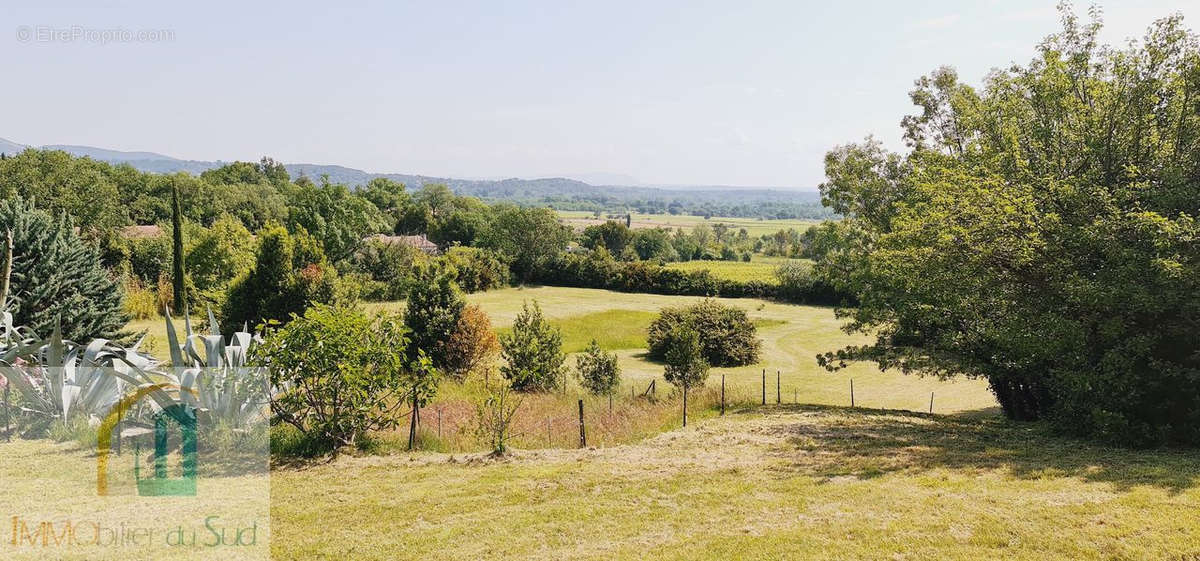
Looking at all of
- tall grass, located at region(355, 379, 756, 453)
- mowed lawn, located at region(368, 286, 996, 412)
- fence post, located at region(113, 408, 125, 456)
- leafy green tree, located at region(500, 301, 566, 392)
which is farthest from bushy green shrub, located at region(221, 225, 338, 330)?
fence post, located at region(113, 408, 125, 456)

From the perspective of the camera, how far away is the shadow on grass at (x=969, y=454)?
888cm

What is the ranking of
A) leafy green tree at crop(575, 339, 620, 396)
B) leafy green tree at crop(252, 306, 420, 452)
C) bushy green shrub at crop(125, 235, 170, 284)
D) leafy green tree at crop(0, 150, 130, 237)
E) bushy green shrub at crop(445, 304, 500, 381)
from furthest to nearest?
leafy green tree at crop(0, 150, 130, 237) < bushy green shrub at crop(125, 235, 170, 284) < bushy green shrub at crop(445, 304, 500, 381) < leafy green tree at crop(575, 339, 620, 396) < leafy green tree at crop(252, 306, 420, 452)

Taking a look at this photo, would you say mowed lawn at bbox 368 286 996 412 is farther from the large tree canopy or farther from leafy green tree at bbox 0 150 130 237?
leafy green tree at bbox 0 150 130 237

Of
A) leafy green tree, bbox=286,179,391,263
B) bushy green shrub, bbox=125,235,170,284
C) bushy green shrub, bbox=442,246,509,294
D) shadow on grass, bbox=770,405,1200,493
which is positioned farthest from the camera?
bushy green shrub, bbox=442,246,509,294

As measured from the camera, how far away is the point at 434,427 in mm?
11844

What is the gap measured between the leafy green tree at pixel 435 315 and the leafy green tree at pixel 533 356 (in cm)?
225

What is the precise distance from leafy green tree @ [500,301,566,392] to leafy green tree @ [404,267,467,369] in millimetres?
2248

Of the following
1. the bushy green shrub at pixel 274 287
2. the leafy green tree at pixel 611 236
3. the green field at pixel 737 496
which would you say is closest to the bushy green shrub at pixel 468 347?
the bushy green shrub at pixel 274 287

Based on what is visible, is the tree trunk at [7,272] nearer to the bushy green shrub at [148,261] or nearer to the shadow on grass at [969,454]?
the shadow on grass at [969,454]

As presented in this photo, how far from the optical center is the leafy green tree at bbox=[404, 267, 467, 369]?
21.9 metres

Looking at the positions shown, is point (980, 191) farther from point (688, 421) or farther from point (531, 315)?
point (531, 315)

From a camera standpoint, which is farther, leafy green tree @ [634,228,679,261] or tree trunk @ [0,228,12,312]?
leafy green tree @ [634,228,679,261]

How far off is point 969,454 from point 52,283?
1916 centimetres

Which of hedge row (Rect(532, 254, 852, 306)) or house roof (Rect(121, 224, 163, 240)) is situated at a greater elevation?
house roof (Rect(121, 224, 163, 240))
